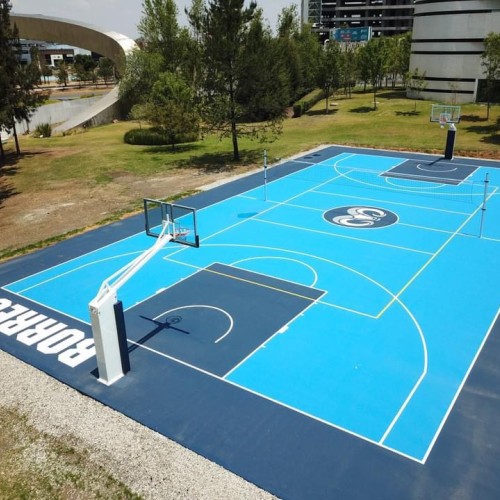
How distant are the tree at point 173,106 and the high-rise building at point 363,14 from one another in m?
105

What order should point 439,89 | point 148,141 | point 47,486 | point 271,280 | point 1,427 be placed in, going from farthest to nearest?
1. point 439,89
2. point 148,141
3. point 271,280
4. point 1,427
5. point 47,486

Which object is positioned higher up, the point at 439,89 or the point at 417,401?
the point at 439,89

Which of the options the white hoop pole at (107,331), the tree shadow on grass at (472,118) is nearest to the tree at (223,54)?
the white hoop pole at (107,331)

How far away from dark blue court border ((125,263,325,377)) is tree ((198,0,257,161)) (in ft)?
60.9

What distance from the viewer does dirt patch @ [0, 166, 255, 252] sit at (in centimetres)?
2334

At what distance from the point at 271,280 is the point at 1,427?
Answer: 9.40 m

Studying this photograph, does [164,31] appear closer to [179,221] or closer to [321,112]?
[321,112]

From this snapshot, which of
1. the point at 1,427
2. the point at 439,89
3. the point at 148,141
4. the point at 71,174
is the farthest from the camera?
the point at 439,89

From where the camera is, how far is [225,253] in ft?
66.0

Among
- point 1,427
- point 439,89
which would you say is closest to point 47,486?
point 1,427

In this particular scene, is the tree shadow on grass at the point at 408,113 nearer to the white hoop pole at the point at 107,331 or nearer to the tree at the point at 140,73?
the tree at the point at 140,73

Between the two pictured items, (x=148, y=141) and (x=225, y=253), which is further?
(x=148, y=141)

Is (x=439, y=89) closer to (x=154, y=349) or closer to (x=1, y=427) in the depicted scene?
(x=154, y=349)

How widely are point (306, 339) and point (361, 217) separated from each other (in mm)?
11372
